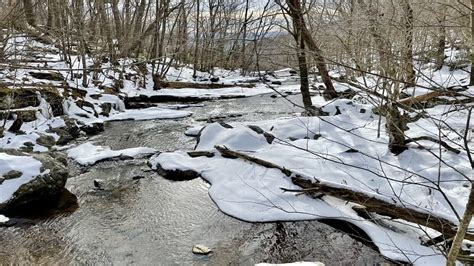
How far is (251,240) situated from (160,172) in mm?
2787

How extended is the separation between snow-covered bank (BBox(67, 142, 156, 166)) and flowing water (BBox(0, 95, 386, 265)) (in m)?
0.84

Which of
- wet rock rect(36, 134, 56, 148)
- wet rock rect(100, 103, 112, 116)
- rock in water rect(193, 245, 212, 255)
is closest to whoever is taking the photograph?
rock in water rect(193, 245, 212, 255)

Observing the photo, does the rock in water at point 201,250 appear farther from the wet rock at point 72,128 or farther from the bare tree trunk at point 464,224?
the wet rock at point 72,128

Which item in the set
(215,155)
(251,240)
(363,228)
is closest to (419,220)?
(363,228)

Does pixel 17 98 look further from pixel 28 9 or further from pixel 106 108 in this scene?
pixel 28 9

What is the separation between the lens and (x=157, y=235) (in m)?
4.55

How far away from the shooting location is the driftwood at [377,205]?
13.0 ft

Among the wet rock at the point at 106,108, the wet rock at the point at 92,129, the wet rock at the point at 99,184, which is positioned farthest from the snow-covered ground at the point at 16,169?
the wet rock at the point at 106,108

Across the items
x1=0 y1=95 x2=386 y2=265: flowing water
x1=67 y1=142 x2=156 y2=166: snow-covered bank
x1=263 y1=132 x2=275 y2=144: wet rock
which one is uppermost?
x1=263 y1=132 x2=275 y2=144: wet rock

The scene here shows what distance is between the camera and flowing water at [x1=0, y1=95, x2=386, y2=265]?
13.3 feet

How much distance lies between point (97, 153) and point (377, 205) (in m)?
5.42

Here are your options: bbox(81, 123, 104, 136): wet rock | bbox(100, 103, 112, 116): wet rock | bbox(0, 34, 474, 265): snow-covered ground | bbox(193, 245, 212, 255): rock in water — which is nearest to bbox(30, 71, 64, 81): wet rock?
bbox(0, 34, 474, 265): snow-covered ground

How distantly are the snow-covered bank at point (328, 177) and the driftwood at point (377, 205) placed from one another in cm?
7

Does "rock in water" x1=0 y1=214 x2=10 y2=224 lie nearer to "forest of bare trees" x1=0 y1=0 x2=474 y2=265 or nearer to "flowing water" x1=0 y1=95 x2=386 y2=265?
"flowing water" x1=0 y1=95 x2=386 y2=265
